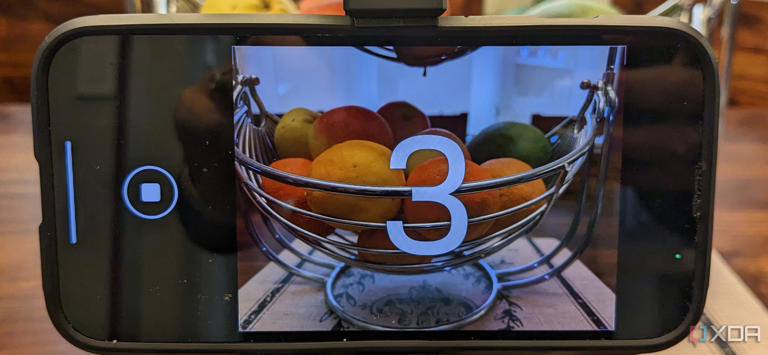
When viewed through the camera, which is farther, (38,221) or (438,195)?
(38,221)

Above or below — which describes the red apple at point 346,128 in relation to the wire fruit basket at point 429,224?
above

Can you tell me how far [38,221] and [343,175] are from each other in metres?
0.27

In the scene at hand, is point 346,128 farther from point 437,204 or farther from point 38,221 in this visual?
point 38,221

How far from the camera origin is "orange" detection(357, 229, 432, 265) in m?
0.25

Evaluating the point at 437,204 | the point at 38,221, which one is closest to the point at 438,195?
the point at 437,204

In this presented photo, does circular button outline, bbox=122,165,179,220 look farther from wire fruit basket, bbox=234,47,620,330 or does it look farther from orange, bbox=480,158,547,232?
orange, bbox=480,158,547,232

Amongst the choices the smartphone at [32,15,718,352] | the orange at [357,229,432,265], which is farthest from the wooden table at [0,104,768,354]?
the orange at [357,229,432,265]

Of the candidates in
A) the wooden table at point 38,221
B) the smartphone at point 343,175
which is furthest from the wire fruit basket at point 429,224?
the wooden table at point 38,221

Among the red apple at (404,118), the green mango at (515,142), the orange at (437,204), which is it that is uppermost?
the red apple at (404,118)

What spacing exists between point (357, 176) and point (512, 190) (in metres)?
0.07

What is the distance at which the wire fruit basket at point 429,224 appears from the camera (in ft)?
0.81

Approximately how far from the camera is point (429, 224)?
24 cm

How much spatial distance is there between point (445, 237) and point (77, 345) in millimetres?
172

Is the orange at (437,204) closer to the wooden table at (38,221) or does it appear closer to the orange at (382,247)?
the orange at (382,247)
